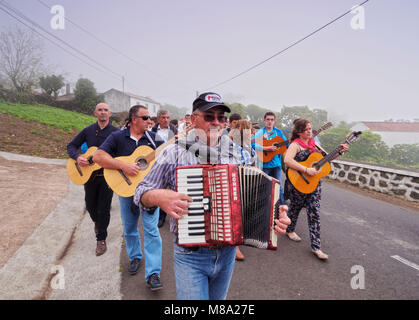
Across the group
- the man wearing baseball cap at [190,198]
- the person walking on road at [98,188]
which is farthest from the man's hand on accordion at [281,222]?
the person walking on road at [98,188]

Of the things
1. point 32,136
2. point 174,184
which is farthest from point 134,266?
point 32,136

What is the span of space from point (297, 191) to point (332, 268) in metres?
1.25

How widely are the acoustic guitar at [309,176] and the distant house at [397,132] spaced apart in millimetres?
36455

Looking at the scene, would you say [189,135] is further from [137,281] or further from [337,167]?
[337,167]

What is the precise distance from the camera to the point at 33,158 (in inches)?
353

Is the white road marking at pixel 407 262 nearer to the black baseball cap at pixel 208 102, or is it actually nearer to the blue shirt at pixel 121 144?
the black baseball cap at pixel 208 102

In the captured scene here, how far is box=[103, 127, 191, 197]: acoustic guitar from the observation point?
287cm

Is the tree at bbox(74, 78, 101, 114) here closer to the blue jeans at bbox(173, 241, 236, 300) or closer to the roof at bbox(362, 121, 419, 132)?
the blue jeans at bbox(173, 241, 236, 300)

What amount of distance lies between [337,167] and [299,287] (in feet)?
25.9

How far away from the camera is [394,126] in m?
33.6

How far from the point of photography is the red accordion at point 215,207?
1.46 m

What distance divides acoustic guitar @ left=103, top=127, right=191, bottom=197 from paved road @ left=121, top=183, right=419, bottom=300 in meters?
1.22

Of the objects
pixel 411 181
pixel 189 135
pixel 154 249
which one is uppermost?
pixel 189 135
